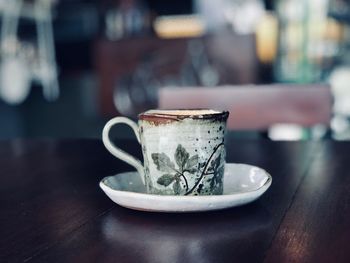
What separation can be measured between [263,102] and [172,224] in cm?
93

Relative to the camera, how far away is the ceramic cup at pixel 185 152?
1.72 ft

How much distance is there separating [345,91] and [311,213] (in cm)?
367

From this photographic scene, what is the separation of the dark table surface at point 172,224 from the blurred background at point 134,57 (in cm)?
221

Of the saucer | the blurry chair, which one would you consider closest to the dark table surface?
the saucer

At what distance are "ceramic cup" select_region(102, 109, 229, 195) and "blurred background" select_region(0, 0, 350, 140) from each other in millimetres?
2330

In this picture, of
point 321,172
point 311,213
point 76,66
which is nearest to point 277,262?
point 311,213

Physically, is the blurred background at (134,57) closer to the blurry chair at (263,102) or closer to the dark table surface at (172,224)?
the blurry chair at (263,102)

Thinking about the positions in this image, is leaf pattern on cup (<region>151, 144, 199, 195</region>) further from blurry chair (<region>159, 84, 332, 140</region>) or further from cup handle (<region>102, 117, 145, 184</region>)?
blurry chair (<region>159, 84, 332, 140</region>)

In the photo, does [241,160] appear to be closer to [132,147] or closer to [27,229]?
[132,147]

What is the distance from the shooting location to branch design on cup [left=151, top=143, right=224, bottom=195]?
523mm

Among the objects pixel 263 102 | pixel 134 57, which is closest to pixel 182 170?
pixel 263 102

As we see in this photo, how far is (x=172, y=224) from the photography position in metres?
0.48

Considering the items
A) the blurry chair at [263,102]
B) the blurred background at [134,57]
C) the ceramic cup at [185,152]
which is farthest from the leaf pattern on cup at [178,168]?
the blurred background at [134,57]

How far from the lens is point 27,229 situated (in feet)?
1.58
